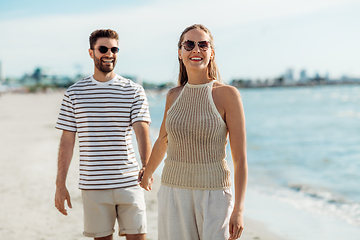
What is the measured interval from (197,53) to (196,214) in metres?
0.94

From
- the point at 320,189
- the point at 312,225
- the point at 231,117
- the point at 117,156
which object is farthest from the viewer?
the point at 320,189

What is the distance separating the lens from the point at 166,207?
2.23 metres

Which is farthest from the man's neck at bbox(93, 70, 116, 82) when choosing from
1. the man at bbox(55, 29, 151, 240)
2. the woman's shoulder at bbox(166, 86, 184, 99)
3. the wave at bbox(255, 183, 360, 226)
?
the wave at bbox(255, 183, 360, 226)

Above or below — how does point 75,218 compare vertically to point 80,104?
below

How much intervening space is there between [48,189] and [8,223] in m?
1.90

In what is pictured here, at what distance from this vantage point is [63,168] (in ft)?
9.61

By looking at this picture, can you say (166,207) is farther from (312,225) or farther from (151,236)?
(312,225)

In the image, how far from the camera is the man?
282cm

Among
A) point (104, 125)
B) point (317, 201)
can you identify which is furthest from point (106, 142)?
point (317, 201)

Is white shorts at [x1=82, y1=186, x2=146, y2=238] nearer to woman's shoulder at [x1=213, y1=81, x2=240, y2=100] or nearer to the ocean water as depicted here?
the ocean water

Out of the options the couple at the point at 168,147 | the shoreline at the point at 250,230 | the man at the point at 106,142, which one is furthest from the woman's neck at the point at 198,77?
the shoreline at the point at 250,230

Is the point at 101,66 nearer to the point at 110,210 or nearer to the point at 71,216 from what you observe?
the point at 110,210

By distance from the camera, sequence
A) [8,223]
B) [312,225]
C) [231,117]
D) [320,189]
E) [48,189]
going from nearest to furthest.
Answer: [231,117], [8,223], [312,225], [48,189], [320,189]

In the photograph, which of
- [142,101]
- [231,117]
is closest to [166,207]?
[231,117]
